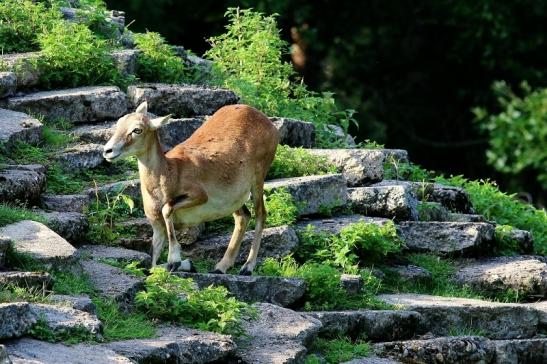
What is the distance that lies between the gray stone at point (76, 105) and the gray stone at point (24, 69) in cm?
35

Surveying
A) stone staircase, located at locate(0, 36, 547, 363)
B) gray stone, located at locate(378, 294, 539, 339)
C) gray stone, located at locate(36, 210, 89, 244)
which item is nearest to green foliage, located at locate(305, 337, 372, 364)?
stone staircase, located at locate(0, 36, 547, 363)

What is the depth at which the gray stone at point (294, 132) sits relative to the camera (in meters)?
16.5

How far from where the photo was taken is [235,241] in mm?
13844

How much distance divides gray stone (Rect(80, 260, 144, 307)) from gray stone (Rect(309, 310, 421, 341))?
150cm

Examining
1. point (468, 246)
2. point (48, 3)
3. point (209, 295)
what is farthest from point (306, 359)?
point (48, 3)

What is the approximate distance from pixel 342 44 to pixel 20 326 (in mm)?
21328

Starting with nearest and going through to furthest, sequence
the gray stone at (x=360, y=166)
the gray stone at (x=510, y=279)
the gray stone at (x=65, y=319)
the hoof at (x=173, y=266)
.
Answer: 1. the gray stone at (x=65, y=319)
2. the hoof at (x=173, y=266)
3. the gray stone at (x=510, y=279)
4. the gray stone at (x=360, y=166)

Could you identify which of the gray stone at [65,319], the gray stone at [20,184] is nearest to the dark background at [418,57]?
the gray stone at [20,184]

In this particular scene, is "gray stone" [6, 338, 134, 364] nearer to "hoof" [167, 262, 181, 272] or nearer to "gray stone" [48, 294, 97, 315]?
"gray stone" [48, 294, 97, 315]

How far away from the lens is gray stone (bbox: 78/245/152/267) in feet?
43.2

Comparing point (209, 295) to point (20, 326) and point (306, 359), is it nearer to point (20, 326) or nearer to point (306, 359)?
point (306, 359)

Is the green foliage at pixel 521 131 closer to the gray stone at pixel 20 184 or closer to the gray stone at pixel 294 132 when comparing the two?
the gray stone at pixel 294 132

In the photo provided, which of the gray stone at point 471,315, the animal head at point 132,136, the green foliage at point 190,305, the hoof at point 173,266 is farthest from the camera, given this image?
the gray stone at point 471,315

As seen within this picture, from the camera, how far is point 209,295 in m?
12.0
